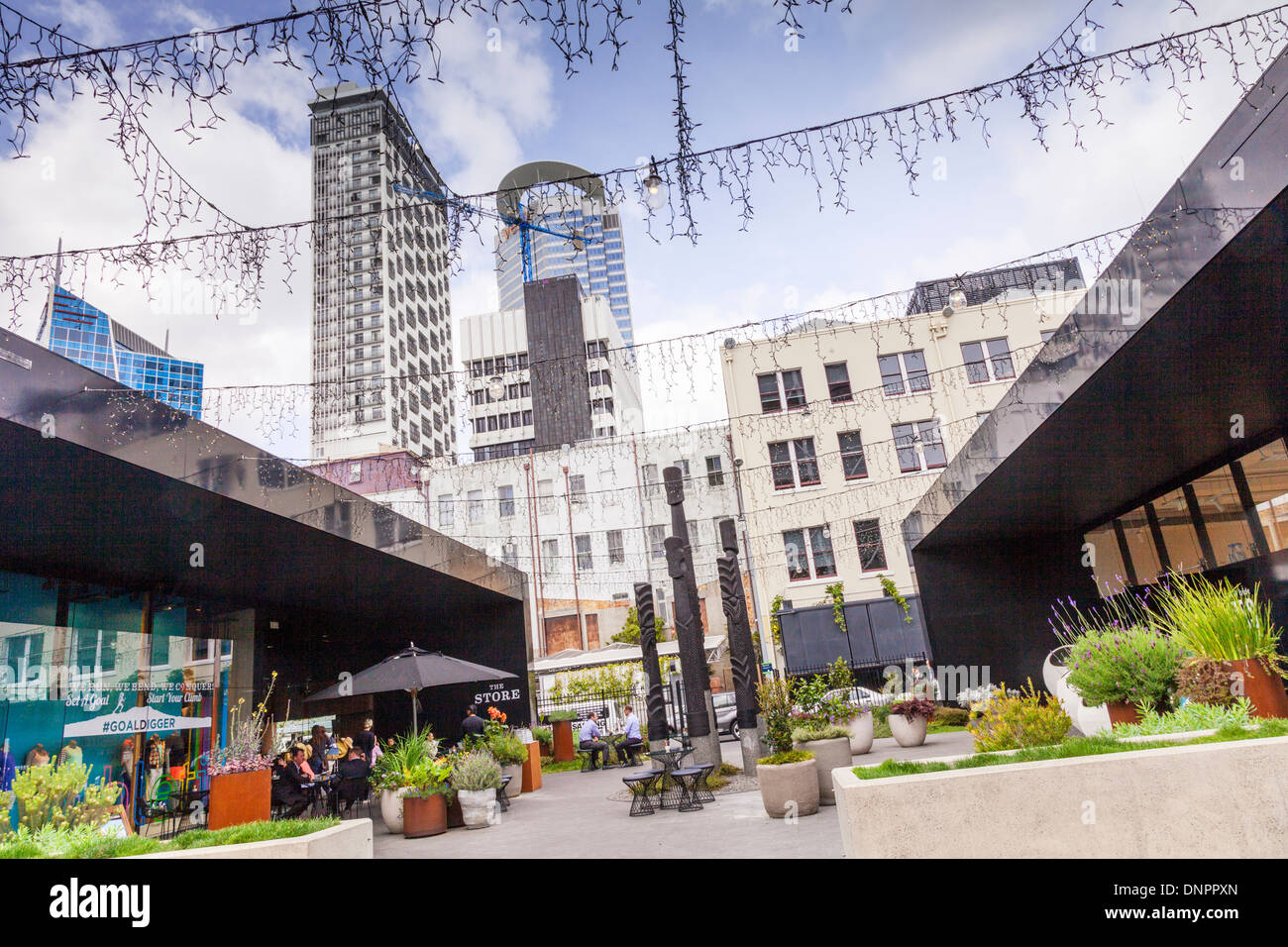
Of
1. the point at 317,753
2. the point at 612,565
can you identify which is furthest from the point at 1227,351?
the point at 612,565

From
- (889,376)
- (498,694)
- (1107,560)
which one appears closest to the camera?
(1107,560)

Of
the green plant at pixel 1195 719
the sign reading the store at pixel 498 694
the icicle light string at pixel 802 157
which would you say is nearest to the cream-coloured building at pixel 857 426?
the sign reading the store at pixel 498 694

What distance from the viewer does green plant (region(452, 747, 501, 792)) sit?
9945 mm

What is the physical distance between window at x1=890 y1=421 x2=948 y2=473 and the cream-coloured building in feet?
0.13

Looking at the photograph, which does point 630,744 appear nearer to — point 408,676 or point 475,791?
point 475,791

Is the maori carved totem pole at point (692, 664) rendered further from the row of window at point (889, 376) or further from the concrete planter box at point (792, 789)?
the row of window at point (889, 376)

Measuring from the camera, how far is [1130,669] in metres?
6.02

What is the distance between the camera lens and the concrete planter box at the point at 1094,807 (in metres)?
4.03

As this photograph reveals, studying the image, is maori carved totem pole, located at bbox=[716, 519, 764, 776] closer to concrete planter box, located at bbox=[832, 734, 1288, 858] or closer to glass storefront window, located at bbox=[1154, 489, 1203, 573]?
glass storefront window, located at bbox=[1154, 489, 1203, 573]

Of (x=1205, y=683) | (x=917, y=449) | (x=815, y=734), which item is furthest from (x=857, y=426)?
(x=1205, y=683)

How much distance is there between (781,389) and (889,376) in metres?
3.42

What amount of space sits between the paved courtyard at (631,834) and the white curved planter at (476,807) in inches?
5.8

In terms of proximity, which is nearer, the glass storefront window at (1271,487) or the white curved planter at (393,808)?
the glass storefront window at (1271,487)
